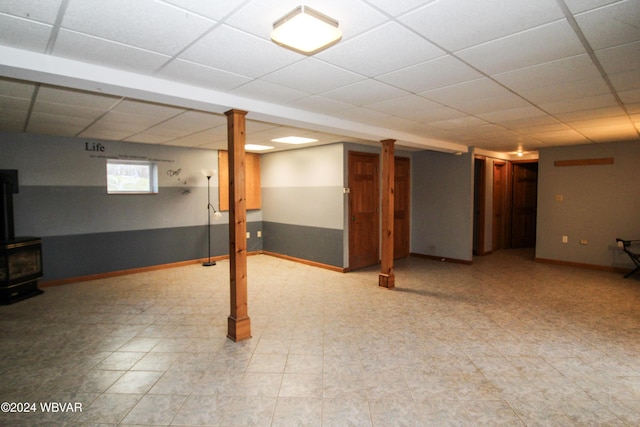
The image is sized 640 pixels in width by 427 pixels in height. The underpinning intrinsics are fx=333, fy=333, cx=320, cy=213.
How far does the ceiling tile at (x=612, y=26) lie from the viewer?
1698mm

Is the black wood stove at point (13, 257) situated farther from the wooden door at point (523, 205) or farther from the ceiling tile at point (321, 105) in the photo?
the wooden door at point (523, 205)

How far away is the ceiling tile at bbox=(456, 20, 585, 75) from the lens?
1973 mm

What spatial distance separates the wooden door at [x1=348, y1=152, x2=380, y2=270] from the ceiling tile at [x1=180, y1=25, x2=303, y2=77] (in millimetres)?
3896

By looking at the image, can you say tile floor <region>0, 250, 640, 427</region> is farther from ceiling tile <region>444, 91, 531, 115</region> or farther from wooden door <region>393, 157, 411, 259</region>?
ceiling tile <region>444, 91, 531, 115</region>

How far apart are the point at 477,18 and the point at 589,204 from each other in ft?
21.3

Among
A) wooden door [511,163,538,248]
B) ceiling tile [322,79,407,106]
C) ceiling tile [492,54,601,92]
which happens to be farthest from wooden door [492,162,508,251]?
ceiling tile [322,79,407,106]

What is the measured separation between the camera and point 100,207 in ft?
19.1

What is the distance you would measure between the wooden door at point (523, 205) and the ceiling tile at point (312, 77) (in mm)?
7745

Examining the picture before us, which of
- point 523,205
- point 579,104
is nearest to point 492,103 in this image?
point 579,104

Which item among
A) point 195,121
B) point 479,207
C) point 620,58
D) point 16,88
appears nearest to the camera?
point 620,58

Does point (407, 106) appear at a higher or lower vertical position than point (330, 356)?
higher

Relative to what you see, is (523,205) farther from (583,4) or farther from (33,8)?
(33,8)

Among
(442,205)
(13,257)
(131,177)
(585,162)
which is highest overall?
(585,162)

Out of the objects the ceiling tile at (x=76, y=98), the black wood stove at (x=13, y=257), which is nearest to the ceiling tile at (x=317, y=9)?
the ceiling tile at (x=76, y=98)
